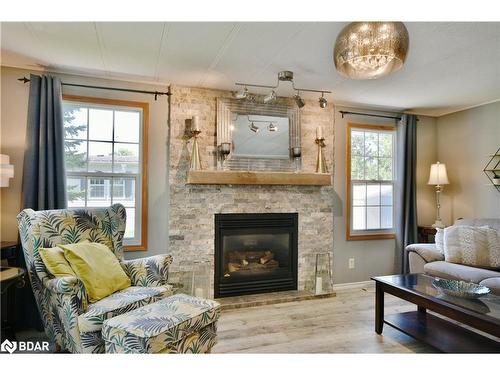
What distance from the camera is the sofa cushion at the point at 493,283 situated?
2551mm

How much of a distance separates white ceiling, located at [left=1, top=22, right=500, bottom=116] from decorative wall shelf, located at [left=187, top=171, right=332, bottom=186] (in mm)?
950

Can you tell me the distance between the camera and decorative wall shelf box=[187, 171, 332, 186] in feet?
10.9

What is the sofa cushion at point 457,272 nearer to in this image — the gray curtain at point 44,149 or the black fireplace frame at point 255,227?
the black fireplace frame at point 255,227

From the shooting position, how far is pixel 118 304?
6.63 feet

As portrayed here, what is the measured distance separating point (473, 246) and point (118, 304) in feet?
10.3

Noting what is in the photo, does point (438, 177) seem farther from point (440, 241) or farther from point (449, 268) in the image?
point (449, 268)

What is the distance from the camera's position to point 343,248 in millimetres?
4070

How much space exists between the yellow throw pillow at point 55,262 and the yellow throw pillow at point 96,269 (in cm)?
3

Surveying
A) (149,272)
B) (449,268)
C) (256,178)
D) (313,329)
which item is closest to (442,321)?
(449,268)

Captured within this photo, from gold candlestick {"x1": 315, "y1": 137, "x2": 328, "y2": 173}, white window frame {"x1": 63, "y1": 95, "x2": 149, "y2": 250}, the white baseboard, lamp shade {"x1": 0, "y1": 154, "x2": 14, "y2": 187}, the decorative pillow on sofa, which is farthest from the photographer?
the white baseboard

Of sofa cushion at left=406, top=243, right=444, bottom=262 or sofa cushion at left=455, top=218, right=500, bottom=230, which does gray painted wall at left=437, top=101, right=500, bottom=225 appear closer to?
sofa cushion at left=455, top=218, right=500, bottom=230

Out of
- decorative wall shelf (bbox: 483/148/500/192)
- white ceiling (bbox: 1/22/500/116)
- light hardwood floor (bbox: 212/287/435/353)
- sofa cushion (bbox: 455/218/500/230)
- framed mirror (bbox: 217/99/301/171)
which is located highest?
white ceiling (bbox: 1/22/500/116)

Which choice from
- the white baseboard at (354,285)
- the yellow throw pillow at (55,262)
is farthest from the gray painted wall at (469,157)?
the yellow throw pillow at (55,262)

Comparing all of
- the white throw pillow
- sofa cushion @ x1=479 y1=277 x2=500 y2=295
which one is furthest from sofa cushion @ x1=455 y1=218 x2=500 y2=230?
→ sofa cushion @ x1=479 y1=277 x2=500 y2=295
